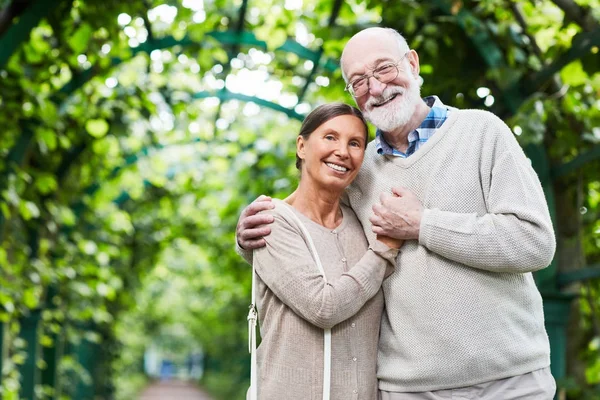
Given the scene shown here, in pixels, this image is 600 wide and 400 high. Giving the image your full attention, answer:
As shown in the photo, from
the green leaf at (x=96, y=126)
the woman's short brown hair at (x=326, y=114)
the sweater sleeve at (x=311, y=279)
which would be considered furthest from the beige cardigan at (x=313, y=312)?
the green leaf at (x=96, y=126)

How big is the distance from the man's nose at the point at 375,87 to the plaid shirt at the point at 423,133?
162 millimetres

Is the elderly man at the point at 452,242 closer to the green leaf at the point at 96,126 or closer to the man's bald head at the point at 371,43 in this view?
the man's bald head at the point at 371,43

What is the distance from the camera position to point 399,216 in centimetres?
260

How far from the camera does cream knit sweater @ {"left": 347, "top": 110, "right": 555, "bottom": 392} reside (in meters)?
2.49

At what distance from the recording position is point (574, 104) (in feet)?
14.4

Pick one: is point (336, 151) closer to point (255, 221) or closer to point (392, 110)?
point (392, 110)

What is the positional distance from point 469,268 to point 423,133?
16.7 inches

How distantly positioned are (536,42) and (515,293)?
95.3 inches

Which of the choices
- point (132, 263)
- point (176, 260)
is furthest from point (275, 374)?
point (176, 260)

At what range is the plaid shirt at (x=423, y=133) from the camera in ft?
8.93

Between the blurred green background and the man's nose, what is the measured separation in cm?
157

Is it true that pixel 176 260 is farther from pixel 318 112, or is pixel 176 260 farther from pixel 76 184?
pixel 318 112

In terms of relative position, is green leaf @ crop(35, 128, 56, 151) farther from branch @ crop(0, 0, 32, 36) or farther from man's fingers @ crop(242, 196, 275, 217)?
man's fingers @ crop(242, 196, 275, 217)

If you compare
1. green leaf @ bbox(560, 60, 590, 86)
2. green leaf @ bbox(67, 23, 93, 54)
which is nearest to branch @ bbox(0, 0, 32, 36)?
green leaf @ bbox(67, 23, 93, 54)
